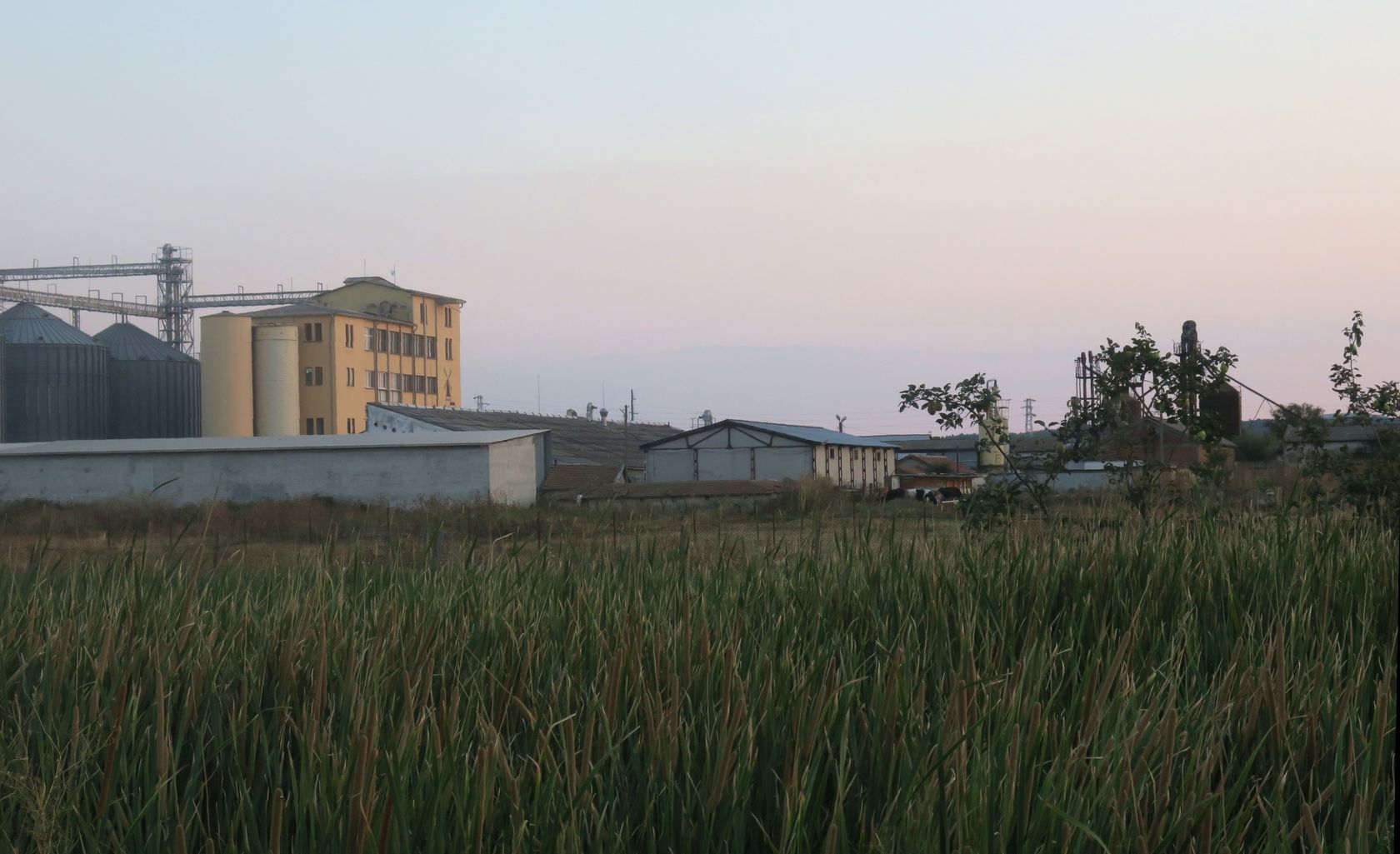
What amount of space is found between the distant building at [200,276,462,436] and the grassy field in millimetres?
59336

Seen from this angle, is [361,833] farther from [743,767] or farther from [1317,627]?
[1317,627]

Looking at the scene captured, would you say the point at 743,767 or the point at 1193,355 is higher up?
the point at 1193,355

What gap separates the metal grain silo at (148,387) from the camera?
61.2 metres

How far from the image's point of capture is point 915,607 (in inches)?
202

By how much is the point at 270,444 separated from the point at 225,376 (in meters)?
20.6

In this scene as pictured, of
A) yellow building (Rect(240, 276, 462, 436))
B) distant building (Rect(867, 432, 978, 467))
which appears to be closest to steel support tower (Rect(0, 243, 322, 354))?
yellow building (Rect(240, 276, 462, 436))

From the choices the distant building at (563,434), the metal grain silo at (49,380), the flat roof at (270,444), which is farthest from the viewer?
the metal grain silo at (49,380)

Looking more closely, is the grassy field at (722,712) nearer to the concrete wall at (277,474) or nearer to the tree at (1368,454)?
the tree at (1368,454)

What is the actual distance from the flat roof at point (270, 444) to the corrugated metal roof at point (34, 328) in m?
13.0

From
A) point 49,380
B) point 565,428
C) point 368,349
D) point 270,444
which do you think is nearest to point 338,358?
point 368,349

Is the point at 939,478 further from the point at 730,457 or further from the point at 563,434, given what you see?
the point at 563,434

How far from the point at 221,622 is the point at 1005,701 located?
10.6 feet

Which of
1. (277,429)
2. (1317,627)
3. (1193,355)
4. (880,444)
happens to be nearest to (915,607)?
(1317,627)

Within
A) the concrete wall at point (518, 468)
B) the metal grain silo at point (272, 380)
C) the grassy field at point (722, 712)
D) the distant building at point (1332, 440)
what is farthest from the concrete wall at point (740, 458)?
the grassy field at point (722, 712)
